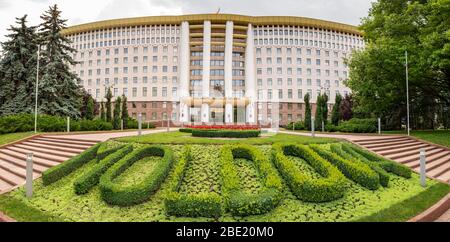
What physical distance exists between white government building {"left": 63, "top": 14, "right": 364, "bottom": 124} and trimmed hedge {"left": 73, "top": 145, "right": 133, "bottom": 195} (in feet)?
127

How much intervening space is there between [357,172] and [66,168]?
31.1ft

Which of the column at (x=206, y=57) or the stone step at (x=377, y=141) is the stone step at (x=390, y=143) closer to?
the stone step at (x=377, y=141)

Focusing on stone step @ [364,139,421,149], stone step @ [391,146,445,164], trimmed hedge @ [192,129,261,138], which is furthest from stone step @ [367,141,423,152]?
trimmed hedge @ [192,129,261,138]

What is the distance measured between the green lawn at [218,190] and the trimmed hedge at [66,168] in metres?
0.24

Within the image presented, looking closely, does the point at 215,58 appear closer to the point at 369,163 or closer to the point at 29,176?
the point at 369,163

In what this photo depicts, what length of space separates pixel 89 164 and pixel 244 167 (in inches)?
230

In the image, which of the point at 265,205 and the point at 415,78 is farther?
the point at 415,78

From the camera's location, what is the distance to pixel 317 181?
Result: 265 inches

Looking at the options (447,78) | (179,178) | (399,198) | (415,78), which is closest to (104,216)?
(179,178)

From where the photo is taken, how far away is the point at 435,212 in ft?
20.3

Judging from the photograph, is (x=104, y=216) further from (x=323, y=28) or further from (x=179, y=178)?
(x=323, y=28)

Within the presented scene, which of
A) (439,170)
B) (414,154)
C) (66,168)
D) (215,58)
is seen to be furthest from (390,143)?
(215,58)

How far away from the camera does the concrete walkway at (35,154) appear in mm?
9305
